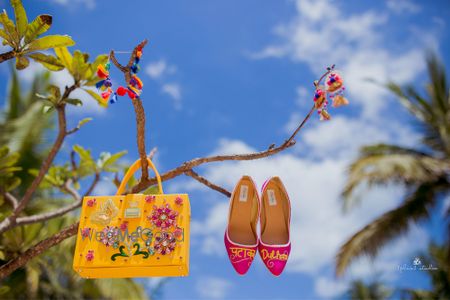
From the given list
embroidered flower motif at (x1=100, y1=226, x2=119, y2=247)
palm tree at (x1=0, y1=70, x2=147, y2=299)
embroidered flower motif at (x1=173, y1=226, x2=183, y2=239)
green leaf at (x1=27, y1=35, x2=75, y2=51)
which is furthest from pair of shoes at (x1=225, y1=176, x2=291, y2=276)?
palm tree at (x1=0, y1=70, x2=147, y2=299)

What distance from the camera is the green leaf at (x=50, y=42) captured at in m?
2.95

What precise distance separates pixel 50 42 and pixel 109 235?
1371mm

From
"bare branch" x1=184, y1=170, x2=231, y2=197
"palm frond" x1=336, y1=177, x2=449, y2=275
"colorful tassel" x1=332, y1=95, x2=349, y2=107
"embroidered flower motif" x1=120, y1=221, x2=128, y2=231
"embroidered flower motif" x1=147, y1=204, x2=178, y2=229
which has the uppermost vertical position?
"palm frond" x1=336, y1=177, x2=449, y2=275

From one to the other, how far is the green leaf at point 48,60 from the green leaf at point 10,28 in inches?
8.0

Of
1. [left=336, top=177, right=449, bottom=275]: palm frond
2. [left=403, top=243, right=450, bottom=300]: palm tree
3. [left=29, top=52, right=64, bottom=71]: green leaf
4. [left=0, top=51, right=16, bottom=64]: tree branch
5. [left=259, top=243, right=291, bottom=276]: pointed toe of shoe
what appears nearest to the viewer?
[left=259, top=243, right=291, bottom=276]: pointed toe of shoe

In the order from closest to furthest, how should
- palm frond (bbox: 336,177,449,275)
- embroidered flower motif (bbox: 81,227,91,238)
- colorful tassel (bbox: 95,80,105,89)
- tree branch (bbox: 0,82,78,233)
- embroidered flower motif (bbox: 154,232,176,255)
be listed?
embroidered flower motif (bbox: 154,232,176,255) → embroidered flower motif (bbox: 81,227,91,238) → colorful tassel (bbox: 95,80,105,89) → tree branch (bbox: 0,82,78,233) → palm frond (bbox: 336,177,449,275)

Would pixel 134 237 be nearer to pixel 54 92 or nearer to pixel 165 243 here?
pixel 165 243

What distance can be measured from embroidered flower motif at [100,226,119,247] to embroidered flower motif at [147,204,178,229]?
181mm

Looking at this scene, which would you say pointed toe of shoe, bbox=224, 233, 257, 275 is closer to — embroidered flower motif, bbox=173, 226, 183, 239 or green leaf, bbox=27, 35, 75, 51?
embroidered flower motif, bbox=173, 226, 183, 239

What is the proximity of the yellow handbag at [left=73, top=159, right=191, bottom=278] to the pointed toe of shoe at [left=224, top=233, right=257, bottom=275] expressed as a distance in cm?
32

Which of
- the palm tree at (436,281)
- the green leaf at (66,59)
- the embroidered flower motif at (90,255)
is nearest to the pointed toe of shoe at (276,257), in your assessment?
the embroidered flower motif at (90,255)

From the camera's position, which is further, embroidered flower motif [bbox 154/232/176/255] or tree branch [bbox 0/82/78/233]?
tree branch [bbox 0/82/78/233]

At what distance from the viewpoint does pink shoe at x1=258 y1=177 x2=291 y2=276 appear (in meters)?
2.57

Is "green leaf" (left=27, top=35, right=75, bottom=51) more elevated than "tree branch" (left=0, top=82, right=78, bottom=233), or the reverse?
"green leaf" (left=27, top=35, right=75, bottom=51)
